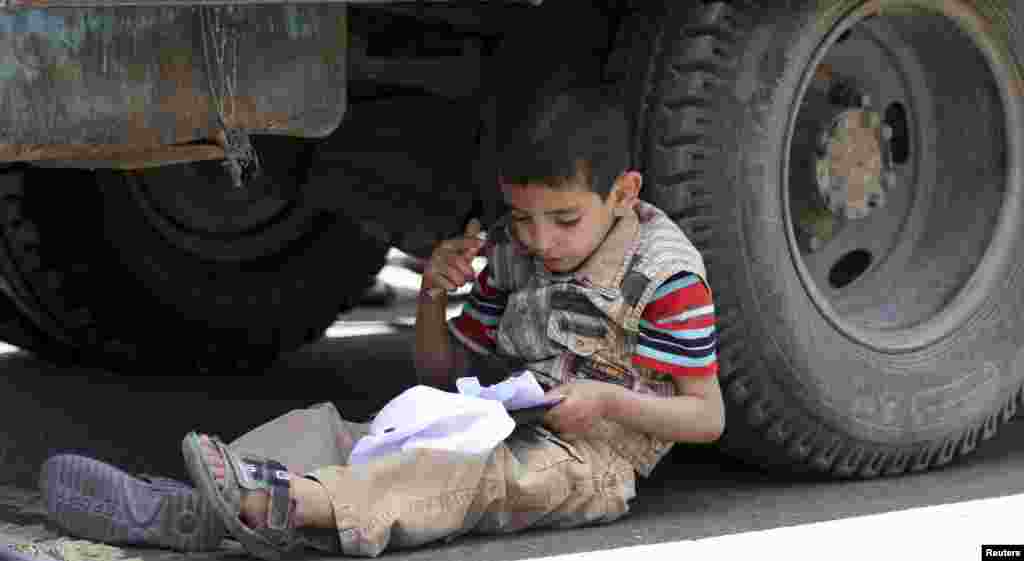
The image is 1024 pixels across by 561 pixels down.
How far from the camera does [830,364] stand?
4.07 meters

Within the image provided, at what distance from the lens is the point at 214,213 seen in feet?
17.9

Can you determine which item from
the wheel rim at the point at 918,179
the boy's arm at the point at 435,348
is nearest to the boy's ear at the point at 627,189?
the boy's arm at the point at 435,348

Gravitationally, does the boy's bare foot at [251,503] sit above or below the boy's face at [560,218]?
below

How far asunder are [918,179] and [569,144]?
1178mm

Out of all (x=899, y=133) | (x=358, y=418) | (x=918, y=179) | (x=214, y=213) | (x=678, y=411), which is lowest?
(x=358, y=418)

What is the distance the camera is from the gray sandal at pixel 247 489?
10.6 ft

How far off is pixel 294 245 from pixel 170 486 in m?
2.17

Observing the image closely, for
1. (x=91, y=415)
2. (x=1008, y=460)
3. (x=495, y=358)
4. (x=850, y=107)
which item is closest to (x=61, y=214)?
(x=91, y=415)

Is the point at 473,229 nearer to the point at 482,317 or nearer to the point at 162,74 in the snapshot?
the point at 482,317

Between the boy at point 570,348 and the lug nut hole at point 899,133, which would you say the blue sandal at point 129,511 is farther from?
the lug nut hole at point 899,133

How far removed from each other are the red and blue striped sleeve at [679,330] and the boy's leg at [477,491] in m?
0.19

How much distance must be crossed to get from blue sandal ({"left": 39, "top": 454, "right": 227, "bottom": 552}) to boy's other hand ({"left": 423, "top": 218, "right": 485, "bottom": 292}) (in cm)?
67

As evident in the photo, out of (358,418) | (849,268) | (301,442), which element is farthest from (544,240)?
(358,418)

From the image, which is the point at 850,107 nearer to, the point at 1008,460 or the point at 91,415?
the point at 1008,460
